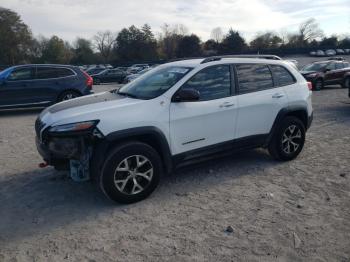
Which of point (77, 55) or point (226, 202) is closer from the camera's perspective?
point (226, 202)

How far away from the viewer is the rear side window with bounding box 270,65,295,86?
553cm

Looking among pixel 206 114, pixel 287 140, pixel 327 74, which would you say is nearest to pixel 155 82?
pixel 206 114

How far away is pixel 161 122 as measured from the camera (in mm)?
4215

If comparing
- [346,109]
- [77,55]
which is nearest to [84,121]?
[346,109]

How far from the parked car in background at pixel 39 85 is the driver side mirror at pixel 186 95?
308 inches

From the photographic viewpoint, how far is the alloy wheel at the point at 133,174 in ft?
13.2

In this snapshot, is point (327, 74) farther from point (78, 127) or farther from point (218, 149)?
point (78, 127)

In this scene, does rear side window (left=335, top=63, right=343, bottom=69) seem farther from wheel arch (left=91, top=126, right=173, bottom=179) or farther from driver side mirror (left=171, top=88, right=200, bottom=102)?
wheel arch (left=91, top=126, right=173, bottom=179)

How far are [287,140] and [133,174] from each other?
2.86m

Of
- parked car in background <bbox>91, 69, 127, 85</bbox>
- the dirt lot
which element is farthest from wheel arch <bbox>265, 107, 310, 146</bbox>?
parked car in background <bbox>91, 69, 127, 85</bbox>

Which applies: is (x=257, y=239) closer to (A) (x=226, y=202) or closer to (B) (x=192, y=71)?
(A) (x=226, y=202)

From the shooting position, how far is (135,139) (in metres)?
4.17

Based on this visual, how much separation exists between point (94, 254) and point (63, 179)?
2.13 metres

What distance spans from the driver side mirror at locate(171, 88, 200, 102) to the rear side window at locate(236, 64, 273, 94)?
1.01m
